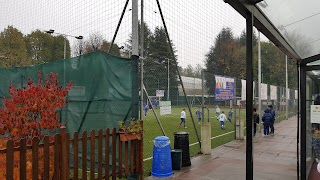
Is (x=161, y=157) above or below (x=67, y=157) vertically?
below

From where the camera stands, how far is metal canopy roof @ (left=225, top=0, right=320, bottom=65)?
12.8 feet

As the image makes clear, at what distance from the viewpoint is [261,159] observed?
9.84 meters

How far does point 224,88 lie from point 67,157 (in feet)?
35.0

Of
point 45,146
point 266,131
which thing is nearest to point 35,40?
point 266,131

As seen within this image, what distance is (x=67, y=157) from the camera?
16.8 ft

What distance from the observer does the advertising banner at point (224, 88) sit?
13977 mm

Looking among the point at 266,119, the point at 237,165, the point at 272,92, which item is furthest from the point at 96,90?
the point at 272,92

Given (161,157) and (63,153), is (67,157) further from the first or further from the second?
(161,157)

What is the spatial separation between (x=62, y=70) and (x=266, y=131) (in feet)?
40.7

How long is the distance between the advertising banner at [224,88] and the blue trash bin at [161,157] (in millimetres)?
7040

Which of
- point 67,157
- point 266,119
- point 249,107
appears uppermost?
point 249,107

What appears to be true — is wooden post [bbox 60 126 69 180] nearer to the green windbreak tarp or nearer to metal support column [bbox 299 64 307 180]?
the green windbreak tarp

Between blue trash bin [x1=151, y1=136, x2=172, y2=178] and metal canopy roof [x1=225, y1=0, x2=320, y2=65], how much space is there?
3.30m

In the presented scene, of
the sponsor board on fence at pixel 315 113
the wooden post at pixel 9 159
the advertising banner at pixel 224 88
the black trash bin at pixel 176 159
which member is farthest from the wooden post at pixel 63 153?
the advertising banner at pixel 224 88
